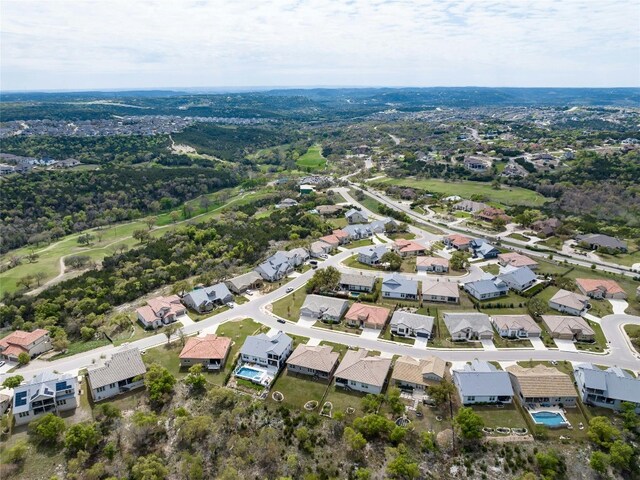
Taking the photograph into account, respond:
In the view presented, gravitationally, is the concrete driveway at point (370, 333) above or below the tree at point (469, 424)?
below

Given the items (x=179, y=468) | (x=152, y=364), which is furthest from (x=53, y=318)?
(x=179, y=468)

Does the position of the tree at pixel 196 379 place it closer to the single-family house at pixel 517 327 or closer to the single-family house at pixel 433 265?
the single-family house at pixel 517 327

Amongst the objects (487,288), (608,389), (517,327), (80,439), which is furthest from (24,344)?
(608,389)

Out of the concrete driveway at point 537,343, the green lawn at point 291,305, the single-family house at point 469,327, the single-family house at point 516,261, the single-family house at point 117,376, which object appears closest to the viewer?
the single-family house at point 117,376

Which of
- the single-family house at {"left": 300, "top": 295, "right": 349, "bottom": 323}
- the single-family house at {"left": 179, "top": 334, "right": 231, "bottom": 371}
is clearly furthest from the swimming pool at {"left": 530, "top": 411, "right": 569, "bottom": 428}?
the single-family house at {"left": 179, "top": 334, "right": 231, "bottom": 371}

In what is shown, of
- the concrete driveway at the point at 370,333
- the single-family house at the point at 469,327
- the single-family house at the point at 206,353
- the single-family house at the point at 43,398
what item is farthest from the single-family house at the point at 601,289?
the single-family house at the point at 43,398

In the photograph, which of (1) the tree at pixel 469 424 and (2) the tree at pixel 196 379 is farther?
(2) the tree at pixel 196 379

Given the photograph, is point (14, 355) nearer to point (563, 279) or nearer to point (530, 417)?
point (530, 417)
